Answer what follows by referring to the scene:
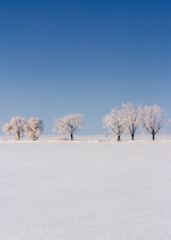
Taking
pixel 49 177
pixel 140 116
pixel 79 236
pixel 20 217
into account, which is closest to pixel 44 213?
pixel 20 217

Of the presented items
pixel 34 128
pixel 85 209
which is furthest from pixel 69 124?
pixel 85 209

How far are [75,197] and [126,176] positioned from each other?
3714mm

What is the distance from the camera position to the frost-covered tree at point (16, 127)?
81125 millimetres

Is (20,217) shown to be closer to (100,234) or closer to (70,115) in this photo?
(100,234)

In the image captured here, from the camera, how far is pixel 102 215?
520 cm

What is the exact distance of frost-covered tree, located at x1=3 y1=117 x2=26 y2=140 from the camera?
81.1 meters

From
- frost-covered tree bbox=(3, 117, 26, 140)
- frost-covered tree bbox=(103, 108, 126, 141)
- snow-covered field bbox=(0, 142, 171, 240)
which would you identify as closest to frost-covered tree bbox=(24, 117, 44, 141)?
frost-covered tree bbox=(3, 117, 26, 140)

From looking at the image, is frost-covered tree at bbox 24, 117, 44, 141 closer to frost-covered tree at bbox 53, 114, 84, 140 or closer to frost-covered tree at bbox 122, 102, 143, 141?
frost-covered tree at bbox 53, 114, 84, 140

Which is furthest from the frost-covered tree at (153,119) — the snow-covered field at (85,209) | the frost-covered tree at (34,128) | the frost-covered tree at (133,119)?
the snow-covered field at (85,209)

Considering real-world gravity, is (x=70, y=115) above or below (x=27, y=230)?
above

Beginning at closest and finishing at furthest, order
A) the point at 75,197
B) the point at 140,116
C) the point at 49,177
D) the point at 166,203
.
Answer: the point at 166,203, the point at 75,197, the point at 49,177, the point at 140,116

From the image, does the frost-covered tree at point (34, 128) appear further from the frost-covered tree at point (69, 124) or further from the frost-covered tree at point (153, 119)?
the frost-covered tree at point (153, 119)

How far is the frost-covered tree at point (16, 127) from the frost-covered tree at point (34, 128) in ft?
12.8

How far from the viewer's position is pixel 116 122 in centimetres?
6481
